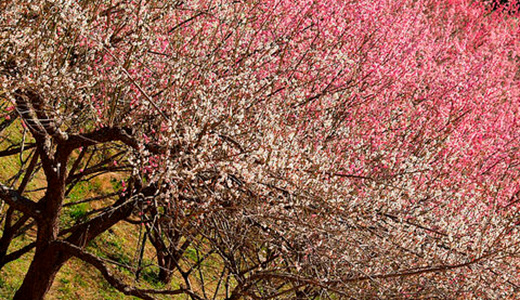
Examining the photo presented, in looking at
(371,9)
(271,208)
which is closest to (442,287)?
(271,208)

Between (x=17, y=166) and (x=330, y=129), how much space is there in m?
5.36

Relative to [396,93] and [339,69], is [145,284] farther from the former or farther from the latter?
[396,93]

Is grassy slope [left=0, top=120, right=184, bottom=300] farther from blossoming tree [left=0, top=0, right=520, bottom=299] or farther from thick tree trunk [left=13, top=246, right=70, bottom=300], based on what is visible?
thick tree trunk [left=13, top=246, right=70, bottom=300]

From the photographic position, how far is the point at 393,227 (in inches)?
191

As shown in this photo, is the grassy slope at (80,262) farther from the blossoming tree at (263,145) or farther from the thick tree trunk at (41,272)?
the thick tree trunk at (41,272)

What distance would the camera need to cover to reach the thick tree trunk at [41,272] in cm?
566

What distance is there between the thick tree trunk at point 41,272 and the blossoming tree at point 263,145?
0.06ft

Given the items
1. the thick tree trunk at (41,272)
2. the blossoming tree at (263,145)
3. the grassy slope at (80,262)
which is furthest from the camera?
the grassy slope at (80,262)

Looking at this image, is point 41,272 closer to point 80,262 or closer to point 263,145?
point 80,262

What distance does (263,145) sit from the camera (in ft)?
13.9

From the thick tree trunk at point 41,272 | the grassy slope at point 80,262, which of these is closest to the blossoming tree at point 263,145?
the thick tree trunk at point 41,272

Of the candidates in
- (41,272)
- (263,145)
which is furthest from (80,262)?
(263,145)

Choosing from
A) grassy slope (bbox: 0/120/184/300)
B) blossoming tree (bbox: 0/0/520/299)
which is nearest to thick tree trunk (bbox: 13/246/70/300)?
blossoming tree (bbox: 0/0/520/299)

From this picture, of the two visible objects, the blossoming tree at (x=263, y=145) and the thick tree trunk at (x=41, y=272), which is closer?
the blossoming tree at (x=263, y=145)
